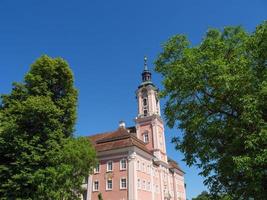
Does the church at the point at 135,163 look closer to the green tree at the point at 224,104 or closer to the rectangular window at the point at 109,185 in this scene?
the rectangular window at the point at 109,185

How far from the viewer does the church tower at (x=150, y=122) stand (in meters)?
55.0

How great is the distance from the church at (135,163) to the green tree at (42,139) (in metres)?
13.5

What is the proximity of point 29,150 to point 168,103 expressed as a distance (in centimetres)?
1310

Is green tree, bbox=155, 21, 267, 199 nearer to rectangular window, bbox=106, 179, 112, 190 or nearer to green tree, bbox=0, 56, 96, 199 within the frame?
green tree, bbox=0, 56, 96, 199

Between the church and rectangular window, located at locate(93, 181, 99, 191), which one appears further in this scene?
rectangular window, located at locate(93, 181, 99, 191)

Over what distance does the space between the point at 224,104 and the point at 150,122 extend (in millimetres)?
43321

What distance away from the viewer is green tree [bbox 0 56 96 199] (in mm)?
21594

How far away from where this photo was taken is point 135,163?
142 ft

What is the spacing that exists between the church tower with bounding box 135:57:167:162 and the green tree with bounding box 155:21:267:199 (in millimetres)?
39503

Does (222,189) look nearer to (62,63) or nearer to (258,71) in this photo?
(258,71)

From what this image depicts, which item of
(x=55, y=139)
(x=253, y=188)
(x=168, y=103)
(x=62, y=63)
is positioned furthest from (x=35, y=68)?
(x=253, y=188)

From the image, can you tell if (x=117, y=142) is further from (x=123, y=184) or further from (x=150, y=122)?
(x=150, y=122)

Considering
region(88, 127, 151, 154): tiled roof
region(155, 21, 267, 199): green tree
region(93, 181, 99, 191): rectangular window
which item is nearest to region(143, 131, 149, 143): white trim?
region(88, 127, 151, 154): tiled roof

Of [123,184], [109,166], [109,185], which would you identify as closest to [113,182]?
[109,185]
